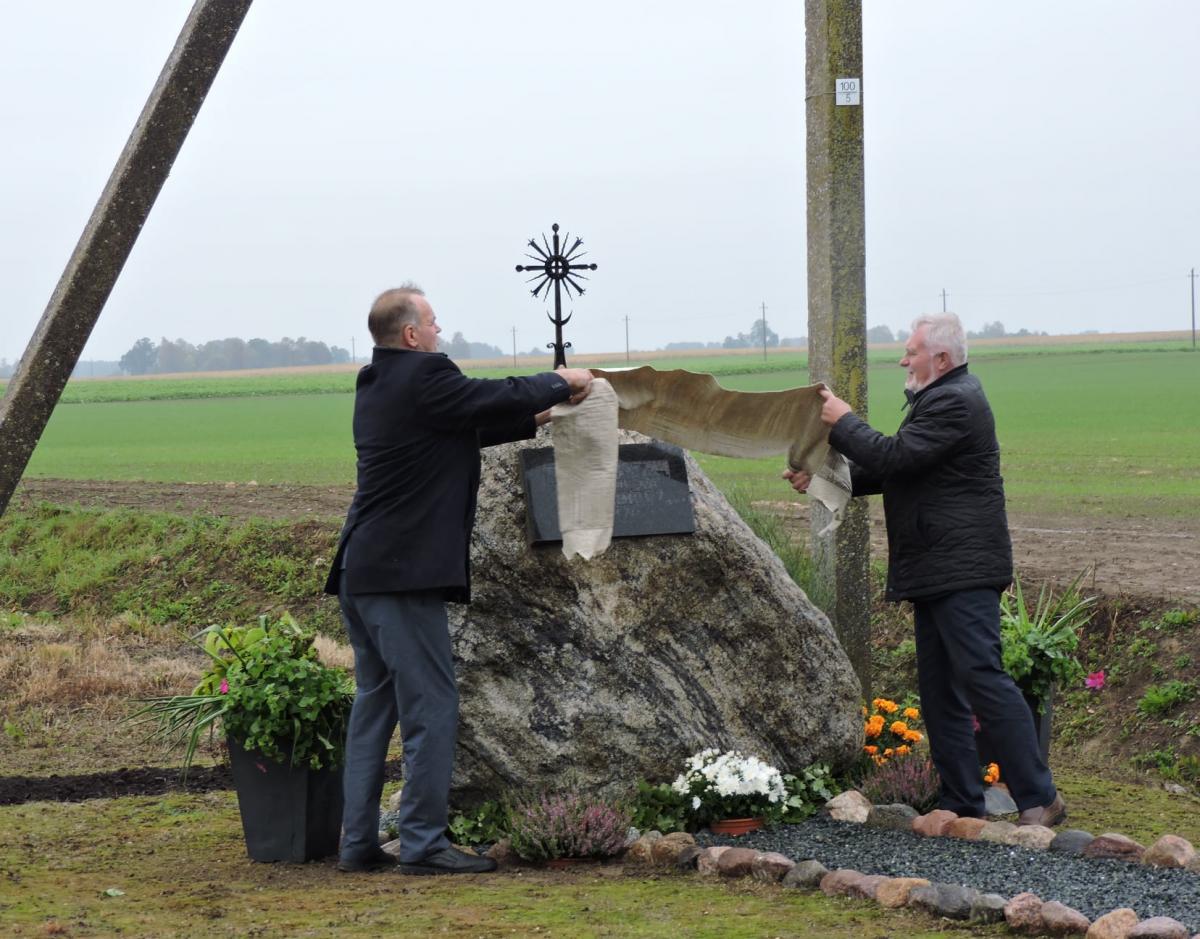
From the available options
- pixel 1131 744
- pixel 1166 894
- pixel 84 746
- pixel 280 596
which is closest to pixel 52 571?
pixel 280 596

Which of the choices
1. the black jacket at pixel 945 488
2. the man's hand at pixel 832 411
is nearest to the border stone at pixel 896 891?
the black jacket at pixel 945 488

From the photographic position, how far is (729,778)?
21.8 feet

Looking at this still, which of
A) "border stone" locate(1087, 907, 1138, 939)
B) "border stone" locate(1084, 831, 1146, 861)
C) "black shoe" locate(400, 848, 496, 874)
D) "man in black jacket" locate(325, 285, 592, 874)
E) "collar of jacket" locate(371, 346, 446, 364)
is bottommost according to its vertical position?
"black shoe" locate(400, 848, 496, 874)

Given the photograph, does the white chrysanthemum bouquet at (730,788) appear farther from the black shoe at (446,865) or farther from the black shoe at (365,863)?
the black shoe at (365,863)

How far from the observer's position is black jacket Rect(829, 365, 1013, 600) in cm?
650

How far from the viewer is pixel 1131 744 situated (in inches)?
364

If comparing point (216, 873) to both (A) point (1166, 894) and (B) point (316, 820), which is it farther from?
(A) point (1166, 894)

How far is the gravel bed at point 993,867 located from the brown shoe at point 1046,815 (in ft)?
1.74

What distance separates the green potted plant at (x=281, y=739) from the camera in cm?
648

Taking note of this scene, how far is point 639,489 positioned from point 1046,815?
239 cm

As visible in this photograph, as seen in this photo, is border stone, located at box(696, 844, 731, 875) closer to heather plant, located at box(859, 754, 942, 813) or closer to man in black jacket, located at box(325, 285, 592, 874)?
man in black jacket, located at box(325, 285, 592, 874)

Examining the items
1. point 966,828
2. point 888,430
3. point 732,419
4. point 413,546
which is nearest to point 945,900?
point 966,828

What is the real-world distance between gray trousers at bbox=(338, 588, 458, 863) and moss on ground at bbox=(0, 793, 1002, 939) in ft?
0.77

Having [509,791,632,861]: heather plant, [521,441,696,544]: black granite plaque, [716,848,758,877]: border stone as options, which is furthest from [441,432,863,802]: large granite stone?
[716,848,758,877]: border stone
